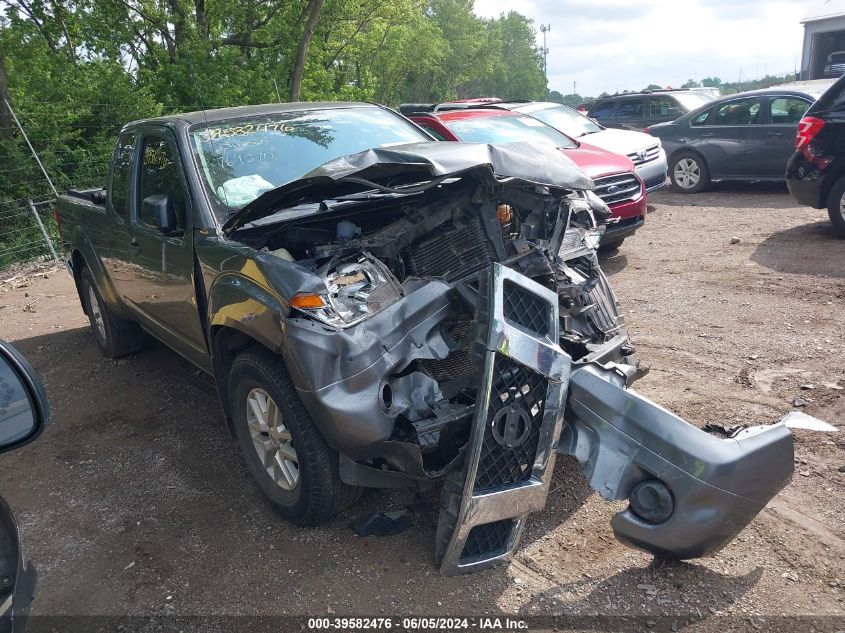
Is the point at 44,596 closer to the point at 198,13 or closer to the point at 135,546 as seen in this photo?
the point at 135,546

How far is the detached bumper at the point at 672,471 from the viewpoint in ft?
8.68

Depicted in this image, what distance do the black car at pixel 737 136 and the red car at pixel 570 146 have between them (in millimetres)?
3574

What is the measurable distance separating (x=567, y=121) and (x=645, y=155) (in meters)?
1.27

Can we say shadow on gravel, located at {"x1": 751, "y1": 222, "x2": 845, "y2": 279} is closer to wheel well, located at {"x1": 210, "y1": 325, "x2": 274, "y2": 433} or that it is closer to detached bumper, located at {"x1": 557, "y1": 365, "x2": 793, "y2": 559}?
detached bumper, located at {"x1": 557, "y1": 365, "x2": 793, "y2": 559}

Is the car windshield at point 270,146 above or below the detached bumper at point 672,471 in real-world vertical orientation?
above

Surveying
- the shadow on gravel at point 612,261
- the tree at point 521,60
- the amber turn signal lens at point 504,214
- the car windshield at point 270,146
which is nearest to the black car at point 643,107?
the shadow on gravel at point 612,261

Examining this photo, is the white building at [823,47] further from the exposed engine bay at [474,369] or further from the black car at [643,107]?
the exposed engine bay at [474,369]

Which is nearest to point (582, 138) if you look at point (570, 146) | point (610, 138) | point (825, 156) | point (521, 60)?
point (610, 138)

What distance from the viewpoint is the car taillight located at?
760 centimetres

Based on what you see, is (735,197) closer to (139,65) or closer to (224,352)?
(224,352)

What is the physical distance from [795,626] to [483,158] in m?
2.26

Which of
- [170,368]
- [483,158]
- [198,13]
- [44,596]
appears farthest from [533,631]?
[198,13]

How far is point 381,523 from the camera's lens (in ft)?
11.4

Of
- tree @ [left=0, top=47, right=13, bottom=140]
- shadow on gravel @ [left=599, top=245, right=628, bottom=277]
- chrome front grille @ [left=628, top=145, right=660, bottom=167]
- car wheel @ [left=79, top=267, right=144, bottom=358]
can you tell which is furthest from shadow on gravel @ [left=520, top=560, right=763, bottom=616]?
tree @ [left=0, top=47, right=13, bottom=140]
